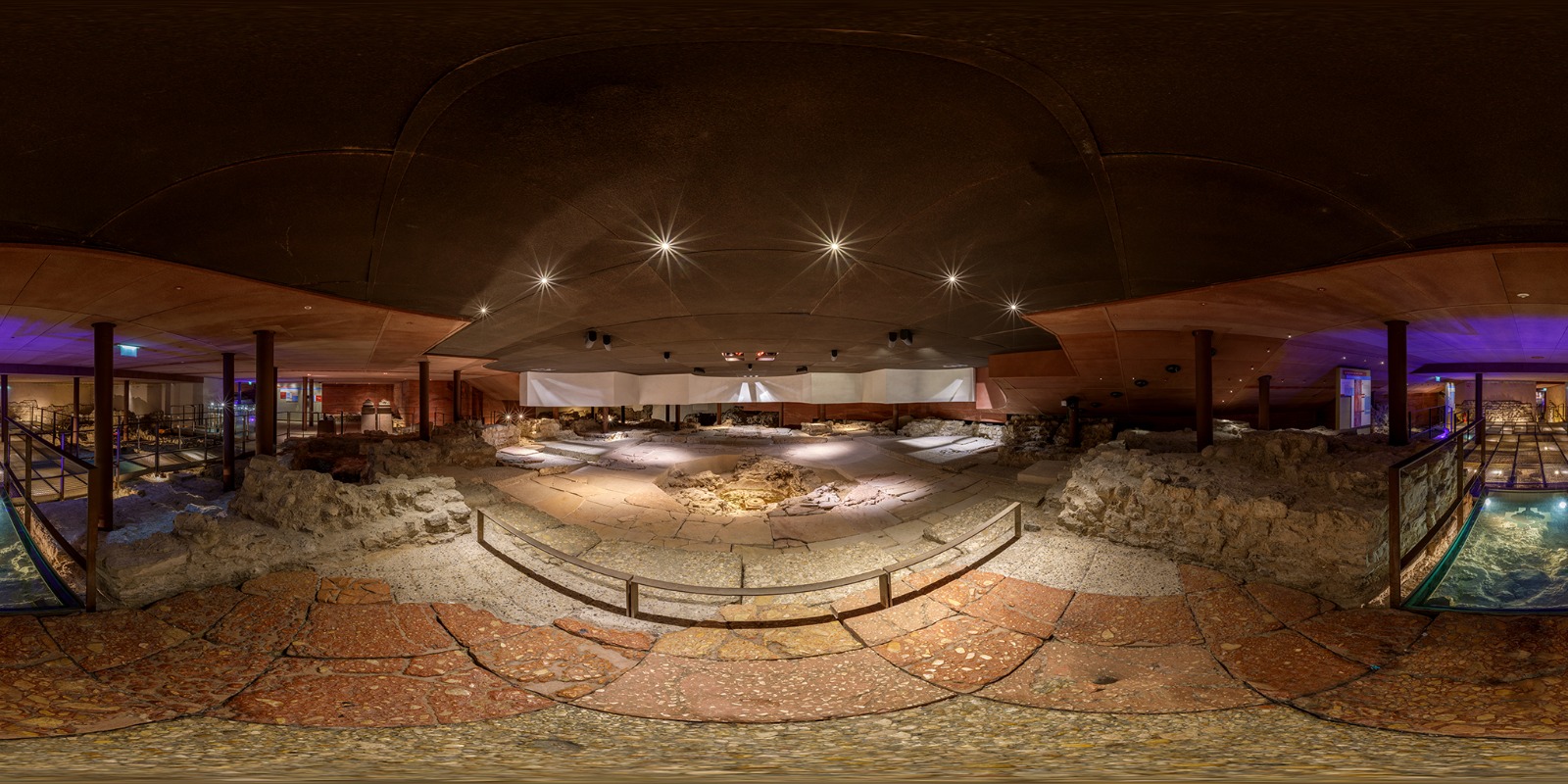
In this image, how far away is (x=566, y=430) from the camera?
20.8m

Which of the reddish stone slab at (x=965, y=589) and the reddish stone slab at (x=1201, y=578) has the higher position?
the reddish stone slab at (x=1201, y=578)

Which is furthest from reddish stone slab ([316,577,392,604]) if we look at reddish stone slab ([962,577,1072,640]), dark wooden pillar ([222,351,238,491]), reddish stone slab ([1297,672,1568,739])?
dark wooden pillar ([222,351,238,491])

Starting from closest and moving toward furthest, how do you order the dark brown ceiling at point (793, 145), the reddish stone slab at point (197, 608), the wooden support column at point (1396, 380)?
the dark brown ceiling at point (793, 145), the reddish stone slab at point (197, 608), the wooden support column at point (1396, 380)

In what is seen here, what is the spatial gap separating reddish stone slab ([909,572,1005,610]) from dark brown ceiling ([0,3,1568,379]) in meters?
3.07

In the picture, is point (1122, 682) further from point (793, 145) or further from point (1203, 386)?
point (1203, 386)

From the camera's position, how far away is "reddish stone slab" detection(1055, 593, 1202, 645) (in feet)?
12.8

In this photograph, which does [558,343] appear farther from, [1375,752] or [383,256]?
[1375,752]

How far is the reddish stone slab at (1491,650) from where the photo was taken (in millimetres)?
3041

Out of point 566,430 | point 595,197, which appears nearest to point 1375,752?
point 595,197

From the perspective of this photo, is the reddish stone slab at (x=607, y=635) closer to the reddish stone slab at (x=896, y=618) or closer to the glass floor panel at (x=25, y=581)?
the reddish stone slab at (x=896, y=618)

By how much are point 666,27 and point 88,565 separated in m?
5.47

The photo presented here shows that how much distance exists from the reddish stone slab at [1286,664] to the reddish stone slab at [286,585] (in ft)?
22.7

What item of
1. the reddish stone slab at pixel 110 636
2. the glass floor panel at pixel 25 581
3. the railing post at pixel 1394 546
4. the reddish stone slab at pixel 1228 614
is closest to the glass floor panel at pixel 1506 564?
the railing post at pixel 1394 546

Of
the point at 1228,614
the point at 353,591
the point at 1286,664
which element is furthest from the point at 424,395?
the point at 1286,664
